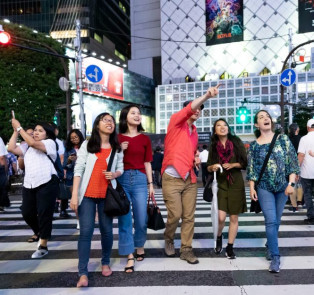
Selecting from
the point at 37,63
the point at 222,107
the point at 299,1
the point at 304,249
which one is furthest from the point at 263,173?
the point at 299,1

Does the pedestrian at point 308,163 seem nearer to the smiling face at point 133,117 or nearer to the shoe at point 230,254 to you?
the shoe at point 230,254

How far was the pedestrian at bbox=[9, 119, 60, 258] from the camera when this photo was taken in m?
4.49

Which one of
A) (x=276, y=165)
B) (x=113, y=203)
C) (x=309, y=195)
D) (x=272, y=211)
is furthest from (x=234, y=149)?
(x=309, y=195)

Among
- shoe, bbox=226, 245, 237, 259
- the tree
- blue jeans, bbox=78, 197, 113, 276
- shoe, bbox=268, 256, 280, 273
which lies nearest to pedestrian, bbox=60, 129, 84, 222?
blue jeans, bbox=78, 197, 113, 276

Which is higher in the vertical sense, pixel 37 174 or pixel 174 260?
pixel 37 174

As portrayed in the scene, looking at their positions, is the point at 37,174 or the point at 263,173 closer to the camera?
the point at 263,173

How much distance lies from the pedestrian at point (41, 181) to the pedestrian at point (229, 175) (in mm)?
2220

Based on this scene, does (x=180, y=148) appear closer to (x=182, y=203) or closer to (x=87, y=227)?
(x=182, y=203)

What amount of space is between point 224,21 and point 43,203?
53281 mm

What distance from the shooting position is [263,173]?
12.5 ft

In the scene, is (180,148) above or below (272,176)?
above

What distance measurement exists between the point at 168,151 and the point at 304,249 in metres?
2.34

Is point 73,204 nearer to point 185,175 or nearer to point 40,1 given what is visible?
point 185,175

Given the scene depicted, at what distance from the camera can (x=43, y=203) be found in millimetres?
4477
